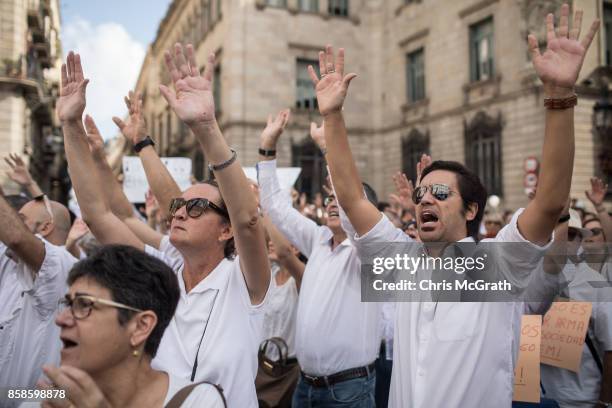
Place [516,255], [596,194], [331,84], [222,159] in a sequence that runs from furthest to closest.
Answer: [596,194]
[331,84]
[222,159]
[516,255]

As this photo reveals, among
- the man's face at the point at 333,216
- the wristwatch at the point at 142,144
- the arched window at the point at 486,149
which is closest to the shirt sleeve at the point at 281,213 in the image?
the man's face at the point at 333,216

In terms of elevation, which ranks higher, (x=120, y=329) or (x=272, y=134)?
(x=272, y=134)

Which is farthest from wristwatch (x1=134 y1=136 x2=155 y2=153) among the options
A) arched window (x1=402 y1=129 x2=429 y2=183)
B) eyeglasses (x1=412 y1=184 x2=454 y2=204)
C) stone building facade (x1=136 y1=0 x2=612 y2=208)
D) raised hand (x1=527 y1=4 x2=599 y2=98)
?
arched window (x1=402 y1=129 x2=429 y2=183)

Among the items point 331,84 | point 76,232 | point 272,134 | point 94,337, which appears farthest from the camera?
point 76,232

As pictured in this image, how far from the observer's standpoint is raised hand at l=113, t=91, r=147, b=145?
374 cm

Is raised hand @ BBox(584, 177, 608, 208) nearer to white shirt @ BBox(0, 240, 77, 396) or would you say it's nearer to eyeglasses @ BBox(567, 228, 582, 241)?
eyeglasses @ BBox(567, 228, 582, 241)

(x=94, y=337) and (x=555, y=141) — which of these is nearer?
(x=94, y=337)

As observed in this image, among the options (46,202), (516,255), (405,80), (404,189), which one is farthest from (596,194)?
(405,80)

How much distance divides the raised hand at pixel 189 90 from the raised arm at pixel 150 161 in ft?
3.41

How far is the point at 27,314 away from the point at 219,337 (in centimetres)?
153

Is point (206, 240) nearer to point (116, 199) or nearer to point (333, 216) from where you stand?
point (116, 199)

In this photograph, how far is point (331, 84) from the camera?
8.42 feet

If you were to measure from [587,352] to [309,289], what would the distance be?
1662mm

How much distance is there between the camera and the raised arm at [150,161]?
3451 millimetres
